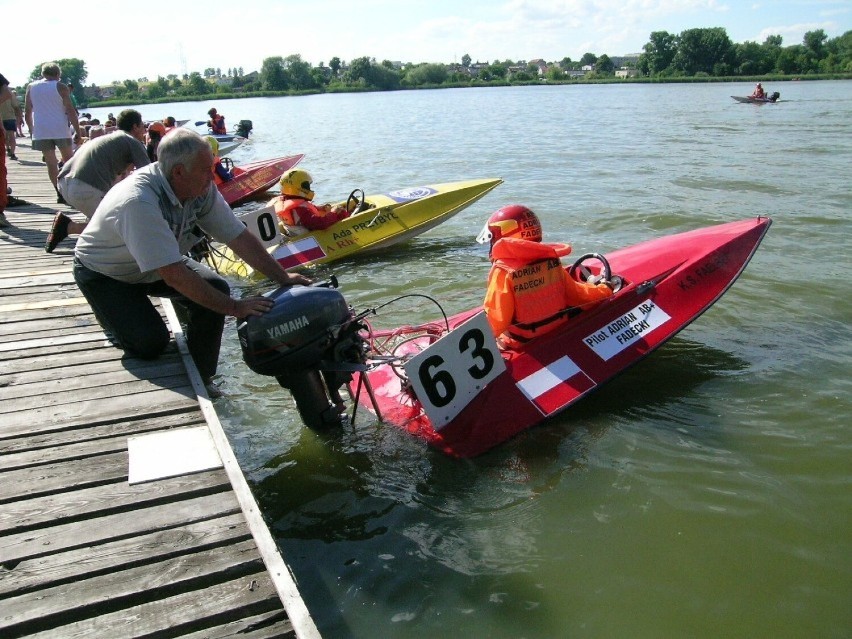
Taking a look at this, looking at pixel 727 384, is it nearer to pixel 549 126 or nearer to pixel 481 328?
pixel 481 328

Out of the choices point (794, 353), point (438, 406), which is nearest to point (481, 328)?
point (438, 406)

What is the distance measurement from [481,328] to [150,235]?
1957 mm

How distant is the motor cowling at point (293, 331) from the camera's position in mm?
3676

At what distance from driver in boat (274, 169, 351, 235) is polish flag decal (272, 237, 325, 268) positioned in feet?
0.63

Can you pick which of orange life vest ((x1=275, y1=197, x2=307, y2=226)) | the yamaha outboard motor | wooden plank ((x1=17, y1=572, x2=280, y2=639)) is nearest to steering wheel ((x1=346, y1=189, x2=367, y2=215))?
orange life vest ((x1=275, y1=197, x2=307, y2=226))

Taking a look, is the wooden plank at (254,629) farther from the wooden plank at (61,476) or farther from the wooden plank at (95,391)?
the wooden plank at (95,391)

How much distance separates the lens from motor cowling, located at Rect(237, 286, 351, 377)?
368 centimetres

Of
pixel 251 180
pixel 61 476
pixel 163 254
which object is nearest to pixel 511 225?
pixel 163 254

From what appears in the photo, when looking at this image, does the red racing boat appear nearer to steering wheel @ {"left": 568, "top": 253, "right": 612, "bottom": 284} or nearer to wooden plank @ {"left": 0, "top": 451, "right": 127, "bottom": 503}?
steering wheel @ {"left": 568, "top": 253, "right": 612, "bottom": 284}

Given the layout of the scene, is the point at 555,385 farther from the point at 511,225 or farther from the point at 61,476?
the point at 61,476

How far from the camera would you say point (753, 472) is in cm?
429

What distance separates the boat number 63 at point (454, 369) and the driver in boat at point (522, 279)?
0.24 m

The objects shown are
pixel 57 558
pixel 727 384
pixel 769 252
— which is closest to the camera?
pixel 57 558

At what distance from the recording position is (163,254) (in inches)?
141
